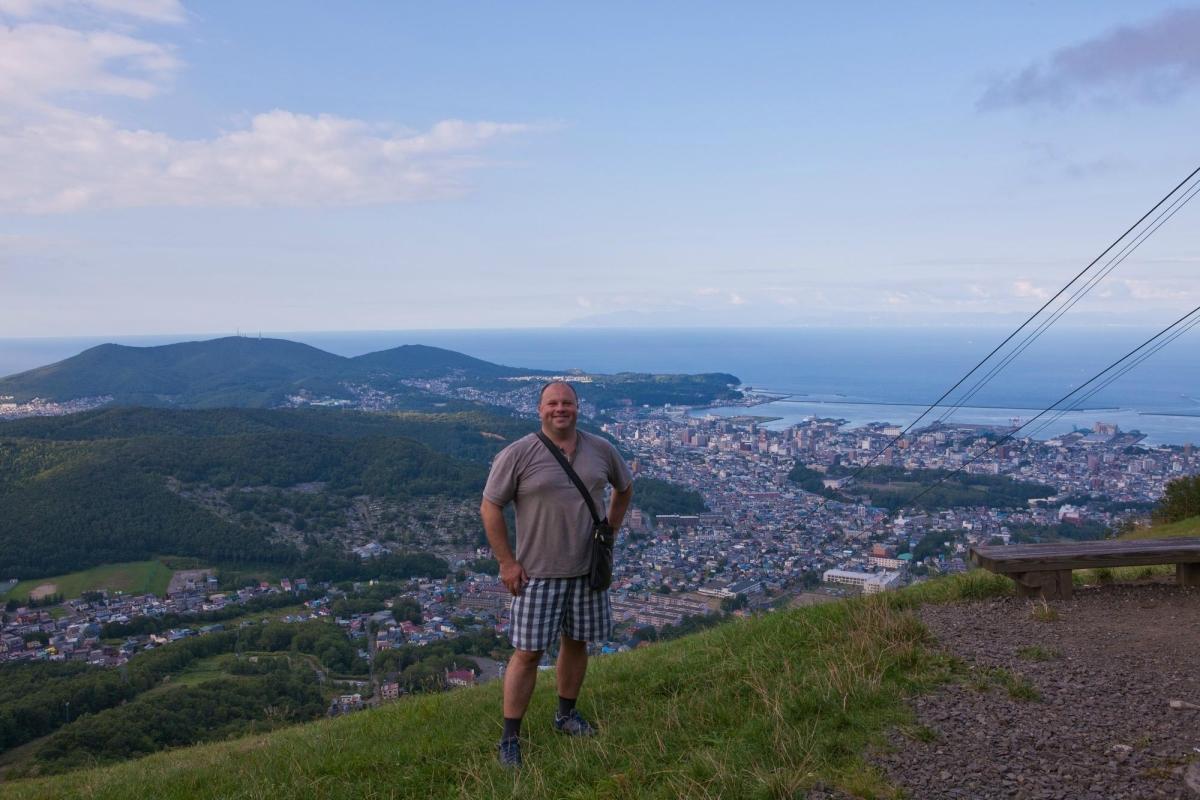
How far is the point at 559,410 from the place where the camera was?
3607 mm

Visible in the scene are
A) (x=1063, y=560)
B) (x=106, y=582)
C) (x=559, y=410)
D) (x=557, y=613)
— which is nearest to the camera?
(x=559, y=410)

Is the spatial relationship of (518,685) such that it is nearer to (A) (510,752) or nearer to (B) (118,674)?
(A) (510,752)

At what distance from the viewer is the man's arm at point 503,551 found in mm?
3664

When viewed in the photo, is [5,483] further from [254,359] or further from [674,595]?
[254,359]

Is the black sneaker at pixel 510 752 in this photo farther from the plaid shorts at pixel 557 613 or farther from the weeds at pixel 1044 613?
the weeds at pixel 1044 613

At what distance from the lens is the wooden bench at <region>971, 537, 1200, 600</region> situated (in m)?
5.35

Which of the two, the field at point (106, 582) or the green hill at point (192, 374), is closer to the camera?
the field at point (106, 582)

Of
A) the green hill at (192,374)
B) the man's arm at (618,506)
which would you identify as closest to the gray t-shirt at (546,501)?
the man's arm at (618,506)

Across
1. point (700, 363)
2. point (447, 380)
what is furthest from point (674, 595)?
point (700, 363)

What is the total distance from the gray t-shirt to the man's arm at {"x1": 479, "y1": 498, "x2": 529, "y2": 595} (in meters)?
0.04

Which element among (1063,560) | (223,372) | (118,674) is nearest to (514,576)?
(1063,560)

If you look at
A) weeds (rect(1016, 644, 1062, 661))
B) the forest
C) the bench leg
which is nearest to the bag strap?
weeds (rect(1016, 644, 1062, 661))

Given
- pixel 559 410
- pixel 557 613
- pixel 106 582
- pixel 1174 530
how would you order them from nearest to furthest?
pixel 559 410 → pixel 557 613 → pixel 1174 530 → pixel 106 582

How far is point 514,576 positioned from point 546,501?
1.17 feet
